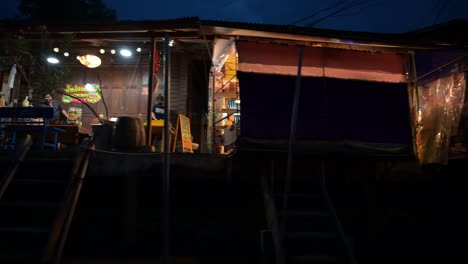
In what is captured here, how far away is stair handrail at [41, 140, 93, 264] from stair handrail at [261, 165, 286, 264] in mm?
3443

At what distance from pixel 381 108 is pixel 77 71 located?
10710mm

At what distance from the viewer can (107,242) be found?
673 centimetres

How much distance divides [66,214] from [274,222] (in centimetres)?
360

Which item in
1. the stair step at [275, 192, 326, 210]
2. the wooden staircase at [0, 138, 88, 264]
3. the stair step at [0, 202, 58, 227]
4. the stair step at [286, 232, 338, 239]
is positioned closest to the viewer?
→ the wooden staircase at [0, 138, 88, 264]

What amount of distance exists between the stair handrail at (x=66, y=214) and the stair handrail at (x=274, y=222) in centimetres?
344

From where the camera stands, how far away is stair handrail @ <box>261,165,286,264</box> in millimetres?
5258

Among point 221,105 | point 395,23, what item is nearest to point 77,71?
point 221,105

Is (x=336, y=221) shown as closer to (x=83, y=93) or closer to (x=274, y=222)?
(x=274, y=222)

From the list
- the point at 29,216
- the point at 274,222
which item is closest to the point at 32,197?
the point at 29,216

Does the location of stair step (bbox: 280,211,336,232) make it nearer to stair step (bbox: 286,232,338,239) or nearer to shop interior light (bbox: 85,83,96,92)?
stair step (bbox: 286,232,338,239)

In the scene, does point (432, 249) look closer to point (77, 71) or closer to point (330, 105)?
point (330, 105)

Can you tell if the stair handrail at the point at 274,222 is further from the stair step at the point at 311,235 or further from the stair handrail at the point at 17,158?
the stair handrail at the point at 17,158

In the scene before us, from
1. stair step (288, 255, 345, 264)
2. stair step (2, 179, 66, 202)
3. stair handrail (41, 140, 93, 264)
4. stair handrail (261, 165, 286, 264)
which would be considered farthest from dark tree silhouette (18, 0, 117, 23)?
stair step (288, 255, 345, 264)

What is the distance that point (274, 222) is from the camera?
19.0 feet
